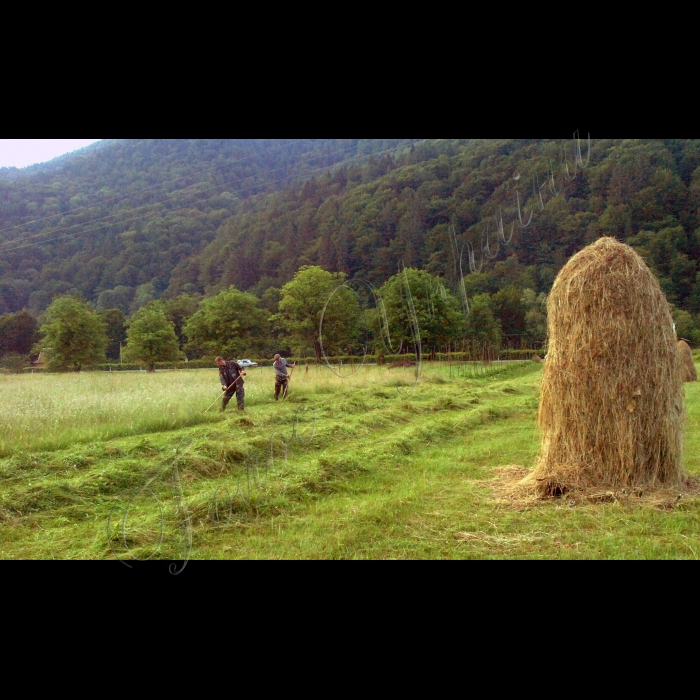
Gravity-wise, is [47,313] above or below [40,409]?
above

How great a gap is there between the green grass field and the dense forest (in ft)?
41.8

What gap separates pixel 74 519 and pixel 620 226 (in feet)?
113

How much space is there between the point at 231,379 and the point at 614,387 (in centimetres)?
895

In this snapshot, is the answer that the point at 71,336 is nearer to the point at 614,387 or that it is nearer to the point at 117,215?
the point at 117,215

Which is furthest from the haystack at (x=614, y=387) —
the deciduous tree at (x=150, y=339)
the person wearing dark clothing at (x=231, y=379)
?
the deciduous tree at (x=150, y=339)

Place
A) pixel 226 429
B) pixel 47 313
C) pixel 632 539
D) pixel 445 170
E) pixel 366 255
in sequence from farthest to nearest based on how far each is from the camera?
pixel 445 170 < pixel 366 255 < pixel 47 313 < pixel 226 429 < pixel 632 539

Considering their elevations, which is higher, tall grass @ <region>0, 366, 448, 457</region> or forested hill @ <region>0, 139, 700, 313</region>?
forested hill @ <region>0, 139, 700, 313</region>

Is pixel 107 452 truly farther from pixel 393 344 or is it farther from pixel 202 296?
pixel 202 296

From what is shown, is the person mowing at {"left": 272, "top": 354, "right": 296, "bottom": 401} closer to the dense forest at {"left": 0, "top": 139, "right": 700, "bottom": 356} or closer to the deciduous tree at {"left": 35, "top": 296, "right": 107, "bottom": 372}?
the deciduous tree at {"left": 35, "top": 296, "right": 107, "bottom": 372}

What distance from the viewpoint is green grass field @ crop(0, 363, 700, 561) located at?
541cm

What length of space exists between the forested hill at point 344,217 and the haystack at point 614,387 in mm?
20862

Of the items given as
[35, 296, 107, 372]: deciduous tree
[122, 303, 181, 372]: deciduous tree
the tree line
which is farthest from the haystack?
[122, 303, 181, 372]: deciduous tree

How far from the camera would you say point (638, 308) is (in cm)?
675

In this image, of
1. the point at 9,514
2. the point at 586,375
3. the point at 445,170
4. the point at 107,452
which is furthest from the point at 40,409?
the point at 445,170
